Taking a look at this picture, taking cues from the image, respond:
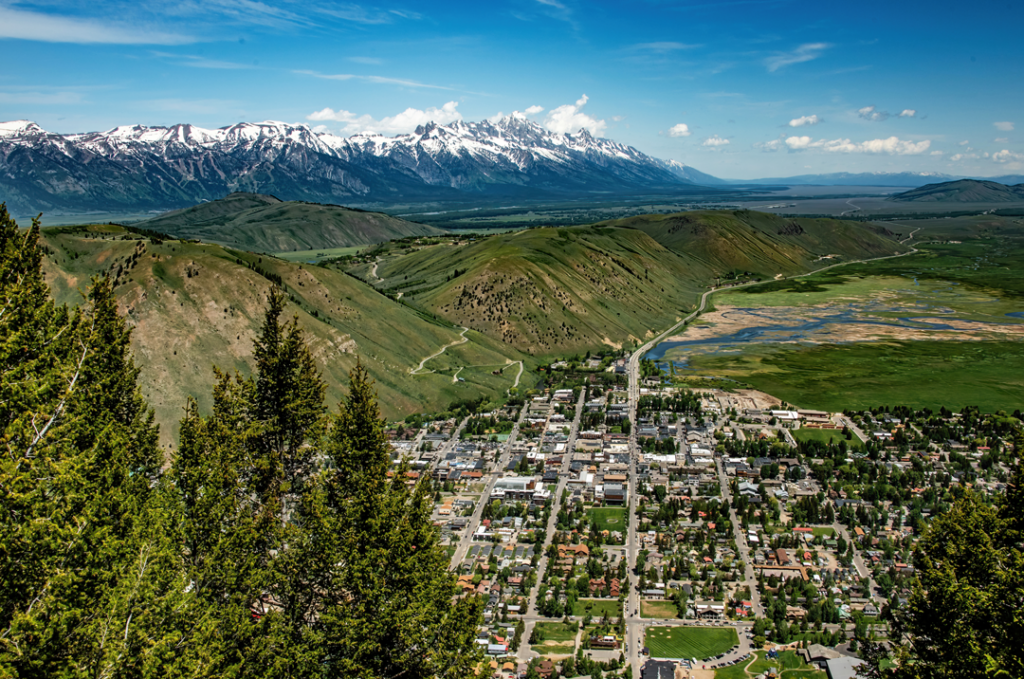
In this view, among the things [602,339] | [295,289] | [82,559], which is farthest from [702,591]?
[602,339]

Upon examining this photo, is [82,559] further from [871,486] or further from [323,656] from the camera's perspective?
[871,486]

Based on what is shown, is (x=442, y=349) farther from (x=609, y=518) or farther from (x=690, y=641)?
(x=690, y=641)

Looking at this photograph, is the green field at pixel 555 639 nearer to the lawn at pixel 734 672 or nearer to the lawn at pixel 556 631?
the lawn at pixel 556 631

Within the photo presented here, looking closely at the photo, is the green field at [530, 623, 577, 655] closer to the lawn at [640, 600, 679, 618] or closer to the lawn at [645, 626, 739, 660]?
the lawn at [645, 626, 739, 660]

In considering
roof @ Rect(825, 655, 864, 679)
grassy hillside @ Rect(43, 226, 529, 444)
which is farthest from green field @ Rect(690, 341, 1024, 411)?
roof @ Rect(825, 655, 864, 679)

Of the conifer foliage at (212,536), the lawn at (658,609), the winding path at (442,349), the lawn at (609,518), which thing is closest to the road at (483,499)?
the lawn at (609,518)

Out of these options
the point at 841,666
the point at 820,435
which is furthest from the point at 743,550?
the point at 820,435

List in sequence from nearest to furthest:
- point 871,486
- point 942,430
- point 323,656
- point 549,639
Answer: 1. point 323,656
2. point 549,639
3. point 871,486
4. point 942,430
